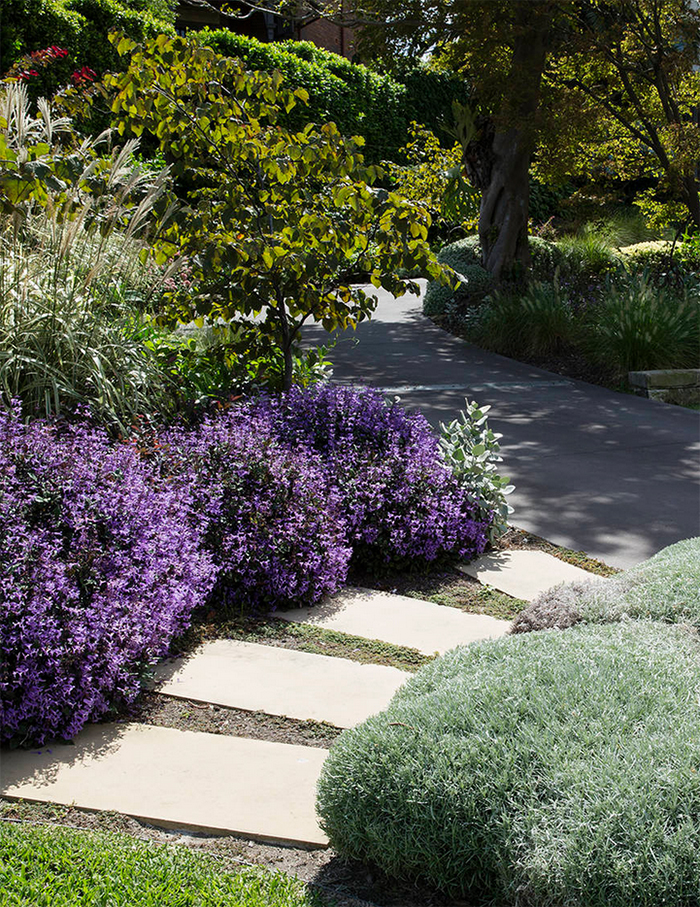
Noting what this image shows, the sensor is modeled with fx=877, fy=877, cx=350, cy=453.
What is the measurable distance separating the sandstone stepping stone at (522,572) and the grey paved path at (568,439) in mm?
318

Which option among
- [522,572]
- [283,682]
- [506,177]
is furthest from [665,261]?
[283,682]

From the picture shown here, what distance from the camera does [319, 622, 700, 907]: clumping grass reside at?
183cm

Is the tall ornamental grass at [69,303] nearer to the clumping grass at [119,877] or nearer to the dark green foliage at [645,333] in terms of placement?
the clumping grass at [119,877]

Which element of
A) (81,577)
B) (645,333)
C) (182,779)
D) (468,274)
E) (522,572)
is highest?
(468,274)

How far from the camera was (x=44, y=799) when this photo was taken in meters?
2.56

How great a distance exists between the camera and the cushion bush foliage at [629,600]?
302cm

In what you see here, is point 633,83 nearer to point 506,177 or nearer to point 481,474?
point 506,177

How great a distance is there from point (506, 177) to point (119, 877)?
1236 centimetres

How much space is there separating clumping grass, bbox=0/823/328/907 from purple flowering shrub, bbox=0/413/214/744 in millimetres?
586

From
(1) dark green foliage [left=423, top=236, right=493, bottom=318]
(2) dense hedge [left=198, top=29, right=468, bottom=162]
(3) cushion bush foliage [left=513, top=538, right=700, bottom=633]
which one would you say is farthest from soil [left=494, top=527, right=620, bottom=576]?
(2) dense hedge [left=198, top=29, right=468, bottom=162]

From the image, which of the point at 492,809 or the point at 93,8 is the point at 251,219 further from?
the point at 93,8

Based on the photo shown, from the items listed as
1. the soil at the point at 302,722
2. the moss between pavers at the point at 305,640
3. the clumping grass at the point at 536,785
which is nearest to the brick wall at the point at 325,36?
the soil at the point at 302,722

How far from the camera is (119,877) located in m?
2.21

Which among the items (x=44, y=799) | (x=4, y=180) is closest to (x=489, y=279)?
(x=4, y=180)
